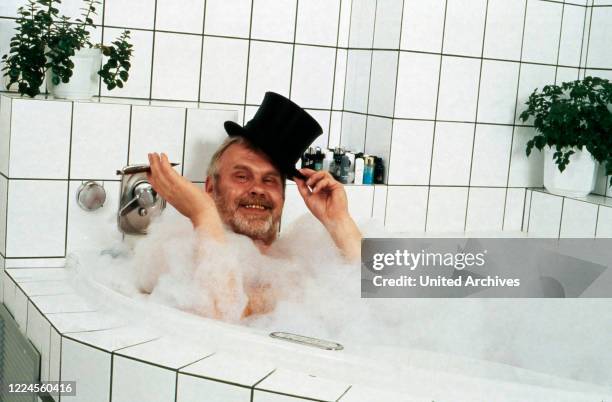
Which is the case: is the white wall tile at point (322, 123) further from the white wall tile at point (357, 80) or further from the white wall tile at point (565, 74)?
the white wall tile at point (565, 74)

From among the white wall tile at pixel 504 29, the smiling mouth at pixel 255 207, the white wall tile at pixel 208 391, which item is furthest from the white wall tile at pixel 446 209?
the white wall tile at pixel 208 391

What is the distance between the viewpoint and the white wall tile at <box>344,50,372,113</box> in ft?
8.93

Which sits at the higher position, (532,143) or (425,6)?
(425,6)

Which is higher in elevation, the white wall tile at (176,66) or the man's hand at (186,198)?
the white wall tile at (176,66)

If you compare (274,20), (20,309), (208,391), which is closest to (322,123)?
(274,20)

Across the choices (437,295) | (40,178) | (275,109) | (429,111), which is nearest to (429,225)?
(429,111)

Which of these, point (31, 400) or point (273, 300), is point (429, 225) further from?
point (31, 400)

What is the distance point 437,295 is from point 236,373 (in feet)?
2.96

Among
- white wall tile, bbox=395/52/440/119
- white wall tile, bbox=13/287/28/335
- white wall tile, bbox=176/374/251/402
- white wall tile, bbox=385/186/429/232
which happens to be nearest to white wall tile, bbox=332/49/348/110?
white wall tile, bbox=395/52/440/119

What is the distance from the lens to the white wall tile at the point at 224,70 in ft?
8.41

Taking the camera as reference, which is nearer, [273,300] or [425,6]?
[273,300]

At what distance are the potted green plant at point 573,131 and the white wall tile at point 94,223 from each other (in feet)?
4.82

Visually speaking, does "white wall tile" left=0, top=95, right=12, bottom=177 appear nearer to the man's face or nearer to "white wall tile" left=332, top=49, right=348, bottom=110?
the man's face

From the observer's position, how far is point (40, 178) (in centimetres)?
204
